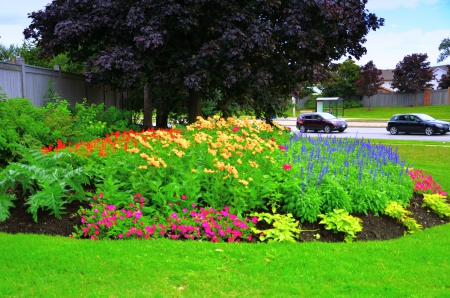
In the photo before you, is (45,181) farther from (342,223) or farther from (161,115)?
(161,115)

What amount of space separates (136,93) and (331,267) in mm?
15951

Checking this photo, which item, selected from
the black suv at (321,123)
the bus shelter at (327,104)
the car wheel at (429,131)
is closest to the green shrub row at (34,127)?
the car wheel at (429,131)

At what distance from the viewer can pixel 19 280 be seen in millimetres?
3857

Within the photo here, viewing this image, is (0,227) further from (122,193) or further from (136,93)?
(136,93)

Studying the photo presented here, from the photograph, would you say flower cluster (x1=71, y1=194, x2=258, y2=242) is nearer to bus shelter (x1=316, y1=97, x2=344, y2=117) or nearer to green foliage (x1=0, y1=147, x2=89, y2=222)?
green foliage (x1=0, y1=147, x2=89, y2=222)

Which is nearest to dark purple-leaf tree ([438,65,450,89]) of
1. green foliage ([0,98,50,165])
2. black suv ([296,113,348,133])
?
black suv ([296,113,348,133])

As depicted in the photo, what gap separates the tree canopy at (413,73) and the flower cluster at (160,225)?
188ft

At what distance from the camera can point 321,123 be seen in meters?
31.7

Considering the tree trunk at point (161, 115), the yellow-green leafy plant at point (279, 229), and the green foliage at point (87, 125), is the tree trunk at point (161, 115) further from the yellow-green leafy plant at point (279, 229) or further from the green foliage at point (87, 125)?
the yellow-green leafy plant at point (279, 229)

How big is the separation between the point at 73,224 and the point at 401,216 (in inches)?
160

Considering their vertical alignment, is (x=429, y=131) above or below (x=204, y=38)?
below

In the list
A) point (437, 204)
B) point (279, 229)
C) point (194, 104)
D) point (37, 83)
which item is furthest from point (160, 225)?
point (194, 104)

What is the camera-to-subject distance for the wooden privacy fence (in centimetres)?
1151

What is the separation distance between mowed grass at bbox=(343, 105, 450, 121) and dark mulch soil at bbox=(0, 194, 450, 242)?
3852 cm
